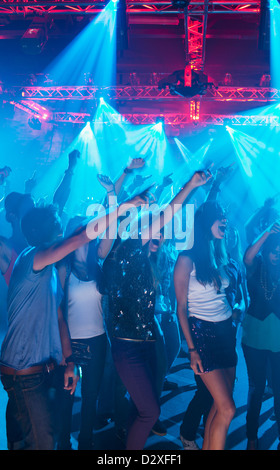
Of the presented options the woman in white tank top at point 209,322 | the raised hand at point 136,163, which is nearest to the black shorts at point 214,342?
the woman in white tank top at point 209,322

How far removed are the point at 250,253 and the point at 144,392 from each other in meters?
1.35

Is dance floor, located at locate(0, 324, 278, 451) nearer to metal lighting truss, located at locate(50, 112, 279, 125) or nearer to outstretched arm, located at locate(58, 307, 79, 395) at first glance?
outstretched arm, located at locate(58, 307, 79, 395)

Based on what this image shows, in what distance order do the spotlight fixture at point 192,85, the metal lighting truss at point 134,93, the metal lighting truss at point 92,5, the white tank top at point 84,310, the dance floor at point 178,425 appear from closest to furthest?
the white tank top at point 84,310 < the dance floor at point 178,425 < the metal lighting truss at point 92,5 < the spotlight fixture at point 192,85 < the metal lighting truss at point 134,93

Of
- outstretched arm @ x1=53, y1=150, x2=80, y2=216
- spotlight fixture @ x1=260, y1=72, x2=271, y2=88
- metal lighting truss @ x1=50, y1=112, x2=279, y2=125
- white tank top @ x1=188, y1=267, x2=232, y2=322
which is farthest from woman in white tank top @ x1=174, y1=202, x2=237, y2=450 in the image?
metal lighting truss @ x1=50, y1=112, x2=279, y2=125

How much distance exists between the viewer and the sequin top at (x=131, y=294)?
91.1 inches

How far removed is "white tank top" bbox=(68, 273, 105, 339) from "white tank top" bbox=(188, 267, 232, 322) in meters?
0.64

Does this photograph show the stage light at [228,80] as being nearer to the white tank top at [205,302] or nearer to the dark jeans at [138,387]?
the white tank top at [205,302]

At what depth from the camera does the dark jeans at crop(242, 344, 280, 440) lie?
2.73 meters

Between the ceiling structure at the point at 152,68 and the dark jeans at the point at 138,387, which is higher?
the ceiling structure at the point at 152,68

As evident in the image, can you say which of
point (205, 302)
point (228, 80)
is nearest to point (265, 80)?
point (228, 80)

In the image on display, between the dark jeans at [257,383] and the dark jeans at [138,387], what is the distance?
897mm

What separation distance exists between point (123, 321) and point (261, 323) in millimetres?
1118

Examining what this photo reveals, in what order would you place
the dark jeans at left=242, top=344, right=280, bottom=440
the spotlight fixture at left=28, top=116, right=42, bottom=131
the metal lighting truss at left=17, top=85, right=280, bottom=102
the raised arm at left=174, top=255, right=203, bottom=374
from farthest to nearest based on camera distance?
1. the spotlight fixture at left=28, top=116, right=42, bottom=131
2. the metal lighting truss at left=17, top=85, right=280, bottom=102
3. the dark jeans at left=242, top=344, right=280, bottom=440
4. the raised arm at left=174, top=255, right=203, bottom=374

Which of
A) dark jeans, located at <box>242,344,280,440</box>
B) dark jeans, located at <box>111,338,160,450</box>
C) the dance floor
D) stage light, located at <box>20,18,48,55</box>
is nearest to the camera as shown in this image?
dark jeans, located at <box>111,338,160,450</box>
